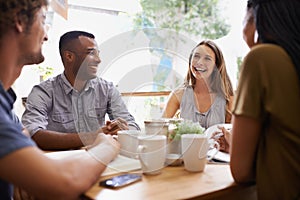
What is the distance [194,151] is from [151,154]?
157 millimetres

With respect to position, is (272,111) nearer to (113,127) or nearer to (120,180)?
(120,180)

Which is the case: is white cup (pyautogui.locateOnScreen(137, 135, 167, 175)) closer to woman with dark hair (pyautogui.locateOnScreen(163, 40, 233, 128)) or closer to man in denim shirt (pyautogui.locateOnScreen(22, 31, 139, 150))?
man in denim shirt (pyautogui.locateOnScreen(22, 31, 139, 150))

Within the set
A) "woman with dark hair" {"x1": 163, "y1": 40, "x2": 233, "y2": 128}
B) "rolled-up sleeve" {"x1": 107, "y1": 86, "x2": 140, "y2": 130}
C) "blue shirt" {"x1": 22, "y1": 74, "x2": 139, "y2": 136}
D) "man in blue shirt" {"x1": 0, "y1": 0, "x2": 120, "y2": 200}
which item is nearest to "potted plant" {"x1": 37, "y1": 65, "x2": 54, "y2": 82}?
"blue shirt" {"x1": 22, "y1": 74, "x2": 139, "y2": 136}

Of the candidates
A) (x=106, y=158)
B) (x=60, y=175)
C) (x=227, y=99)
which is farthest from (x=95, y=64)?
(x=60, y=175)

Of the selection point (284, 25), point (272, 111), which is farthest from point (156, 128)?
point (284, 25)

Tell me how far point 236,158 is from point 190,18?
2484 millimetres

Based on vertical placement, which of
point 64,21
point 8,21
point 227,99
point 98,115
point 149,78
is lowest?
point 98,115

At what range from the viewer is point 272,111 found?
2.76ft

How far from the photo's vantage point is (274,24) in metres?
0.89

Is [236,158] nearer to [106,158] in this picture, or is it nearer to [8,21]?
[106,158]

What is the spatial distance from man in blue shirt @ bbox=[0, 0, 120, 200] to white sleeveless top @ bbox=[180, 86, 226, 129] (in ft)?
3.31

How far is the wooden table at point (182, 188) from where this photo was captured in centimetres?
80

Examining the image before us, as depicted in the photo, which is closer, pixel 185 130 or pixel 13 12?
pixel 13 12

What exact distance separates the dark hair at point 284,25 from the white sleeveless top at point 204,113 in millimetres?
1041
